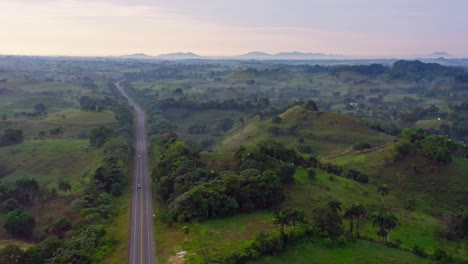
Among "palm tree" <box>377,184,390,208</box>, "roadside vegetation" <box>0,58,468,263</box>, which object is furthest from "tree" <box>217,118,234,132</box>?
"palm tree" <box>377,184,390,208</box>

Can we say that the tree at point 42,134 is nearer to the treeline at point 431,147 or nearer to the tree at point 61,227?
the tree at point 61,227

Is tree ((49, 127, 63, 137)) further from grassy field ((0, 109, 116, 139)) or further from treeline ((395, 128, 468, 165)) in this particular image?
treeline ((395, 128, 468, 165))

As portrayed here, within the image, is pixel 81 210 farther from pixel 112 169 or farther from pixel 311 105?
pixel 311 105

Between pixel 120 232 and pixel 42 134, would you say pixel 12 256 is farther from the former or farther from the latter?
pixel 42 134

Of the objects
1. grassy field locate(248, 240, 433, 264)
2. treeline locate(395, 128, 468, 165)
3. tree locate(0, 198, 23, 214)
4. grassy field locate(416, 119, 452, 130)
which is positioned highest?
treeline locate(395, 128, 468, 165)

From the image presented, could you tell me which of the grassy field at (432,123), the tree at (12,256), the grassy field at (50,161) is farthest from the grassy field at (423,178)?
the grassy field at (432,123)

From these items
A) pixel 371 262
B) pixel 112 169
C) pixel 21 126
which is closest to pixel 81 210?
pixel 112 169
